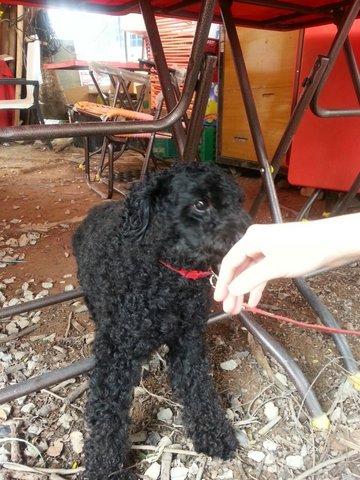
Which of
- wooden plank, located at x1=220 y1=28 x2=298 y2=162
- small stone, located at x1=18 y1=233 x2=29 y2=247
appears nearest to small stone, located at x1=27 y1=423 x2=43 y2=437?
small stone, located at x1=18 y1=233 x2=29 y2=247

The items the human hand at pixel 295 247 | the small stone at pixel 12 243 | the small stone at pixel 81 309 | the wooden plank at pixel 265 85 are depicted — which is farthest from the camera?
the wooden plank at pixel 265 85

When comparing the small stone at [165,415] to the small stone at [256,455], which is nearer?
the small stone at [256,455]

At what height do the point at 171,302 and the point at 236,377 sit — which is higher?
the point at 171,302

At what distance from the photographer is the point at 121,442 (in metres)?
1.04

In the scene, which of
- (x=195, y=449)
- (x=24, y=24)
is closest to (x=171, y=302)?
(x=195, y=449)

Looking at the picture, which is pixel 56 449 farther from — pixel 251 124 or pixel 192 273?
pixel 251 124

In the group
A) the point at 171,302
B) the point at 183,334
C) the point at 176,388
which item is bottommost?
the point at 176,388

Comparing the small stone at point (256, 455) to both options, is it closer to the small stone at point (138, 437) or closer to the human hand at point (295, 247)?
the small stone at point (138, 437)

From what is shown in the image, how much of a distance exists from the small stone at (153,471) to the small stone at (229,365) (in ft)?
1.35

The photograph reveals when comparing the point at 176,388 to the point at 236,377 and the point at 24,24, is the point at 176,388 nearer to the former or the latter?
the point at 236,377

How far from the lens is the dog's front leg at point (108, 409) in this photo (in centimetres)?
102

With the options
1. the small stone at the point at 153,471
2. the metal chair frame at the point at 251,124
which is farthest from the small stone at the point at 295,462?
the small stone at the point at 153,471

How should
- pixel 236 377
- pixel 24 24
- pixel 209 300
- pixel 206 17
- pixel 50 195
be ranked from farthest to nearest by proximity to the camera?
pixel 24 24 → pixel 50 195 → pixel 236 377 → pixel 209 300 → pixel 206 17

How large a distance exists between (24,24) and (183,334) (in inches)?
246
